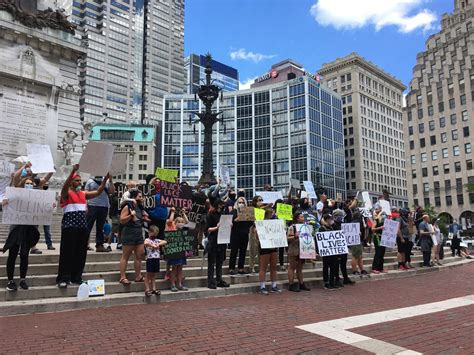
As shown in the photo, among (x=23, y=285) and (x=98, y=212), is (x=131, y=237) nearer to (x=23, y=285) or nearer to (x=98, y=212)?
(x=23, y=285)

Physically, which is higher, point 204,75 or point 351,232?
point 204,75

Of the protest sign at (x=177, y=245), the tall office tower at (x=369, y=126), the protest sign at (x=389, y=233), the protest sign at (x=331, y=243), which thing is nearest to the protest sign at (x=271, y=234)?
the protest sign at (x=331, y=243)

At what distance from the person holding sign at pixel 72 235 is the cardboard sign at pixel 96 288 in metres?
0.47

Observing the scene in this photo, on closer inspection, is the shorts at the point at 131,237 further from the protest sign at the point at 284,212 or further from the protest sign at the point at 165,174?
the protest sign at the point at 284,212

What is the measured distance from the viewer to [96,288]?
7957 mm

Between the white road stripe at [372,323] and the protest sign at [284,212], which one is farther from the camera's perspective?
the protest sign at [284,212]

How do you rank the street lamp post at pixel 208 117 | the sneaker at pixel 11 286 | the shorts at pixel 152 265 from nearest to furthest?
1. the sneaker at pixel 11 286
2. the shorts at pixel 152 265
3. the street lamp post at pixel 208 117

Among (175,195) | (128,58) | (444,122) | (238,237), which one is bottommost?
(238,237)

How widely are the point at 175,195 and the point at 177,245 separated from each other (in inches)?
103

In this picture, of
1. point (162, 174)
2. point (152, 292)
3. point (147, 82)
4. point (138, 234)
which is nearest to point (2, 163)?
point (162, 174)

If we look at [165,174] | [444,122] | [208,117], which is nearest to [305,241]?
[165,174]

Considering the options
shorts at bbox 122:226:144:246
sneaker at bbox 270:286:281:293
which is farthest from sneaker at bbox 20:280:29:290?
sneaker at bbox 270:286:281:293

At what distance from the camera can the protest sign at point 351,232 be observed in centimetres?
1191

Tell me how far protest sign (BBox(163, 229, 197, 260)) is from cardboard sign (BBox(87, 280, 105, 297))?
139cm
